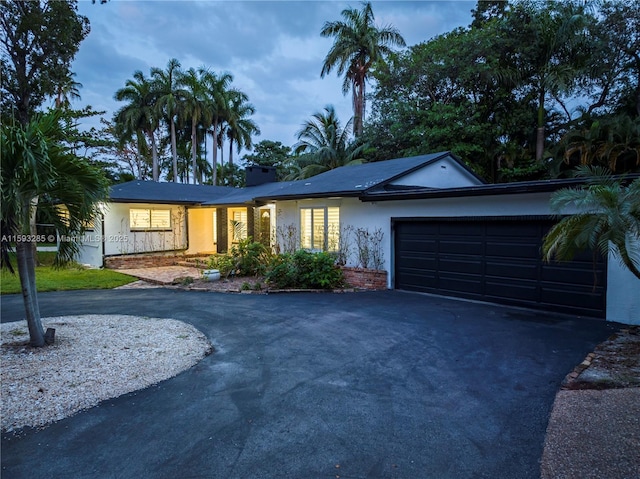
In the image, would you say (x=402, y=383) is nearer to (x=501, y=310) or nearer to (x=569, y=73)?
(x=501, y=310)

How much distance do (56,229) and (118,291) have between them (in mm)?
6265

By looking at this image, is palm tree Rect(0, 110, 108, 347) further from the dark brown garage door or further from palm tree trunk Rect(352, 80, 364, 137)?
palm tree trunk Rect(352, 80, 364, 137)

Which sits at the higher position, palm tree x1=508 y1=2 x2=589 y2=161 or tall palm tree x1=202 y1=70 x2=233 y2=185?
tall palm tree x1=202 y1=70 x2=233 y2=185

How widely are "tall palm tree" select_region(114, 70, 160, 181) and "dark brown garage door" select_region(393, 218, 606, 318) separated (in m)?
27.5

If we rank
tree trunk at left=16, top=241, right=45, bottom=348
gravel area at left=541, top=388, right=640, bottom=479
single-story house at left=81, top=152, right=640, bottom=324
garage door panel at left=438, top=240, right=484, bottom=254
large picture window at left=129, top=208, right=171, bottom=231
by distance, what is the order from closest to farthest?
gravel area at left=541, top=388, right=640, bottom=479, tree trunk at left=16, top=241, right=45, bottom=348, single-story house at left=81, top=152, right=640, bottom=324, garage door panel at left=438, top=240, right=484, bottom=254, large picture window at left=129, top=208, right=171, bottom=231

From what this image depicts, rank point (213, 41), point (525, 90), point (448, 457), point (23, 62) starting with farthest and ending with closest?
1. point (525, 90)
2. point (213, 41)
3. point (23, 62)
4. point (448, 457)

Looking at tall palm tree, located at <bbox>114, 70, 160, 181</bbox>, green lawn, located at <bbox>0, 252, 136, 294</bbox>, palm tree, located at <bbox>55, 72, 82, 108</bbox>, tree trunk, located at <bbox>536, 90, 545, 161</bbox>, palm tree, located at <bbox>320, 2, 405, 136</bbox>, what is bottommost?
green lawn, located at <bbox>0, 252, 136, 294</bbox>

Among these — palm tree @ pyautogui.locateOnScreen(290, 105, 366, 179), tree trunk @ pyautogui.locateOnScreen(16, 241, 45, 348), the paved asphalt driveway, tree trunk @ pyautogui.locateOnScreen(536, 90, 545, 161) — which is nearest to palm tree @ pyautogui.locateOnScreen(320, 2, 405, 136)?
palm tree @ pyautogui.locateOnScreen(290, 105, 366, 179)

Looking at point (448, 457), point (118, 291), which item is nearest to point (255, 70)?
point (118, 291)

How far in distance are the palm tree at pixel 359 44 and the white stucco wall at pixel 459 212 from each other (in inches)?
654

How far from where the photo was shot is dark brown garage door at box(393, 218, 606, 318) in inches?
301

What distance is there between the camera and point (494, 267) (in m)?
8.88

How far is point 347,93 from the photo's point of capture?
95.8ft

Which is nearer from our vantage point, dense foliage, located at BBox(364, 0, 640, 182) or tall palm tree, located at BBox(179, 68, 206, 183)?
dense foliage, located at BBox(364, 0, 640, 182)
